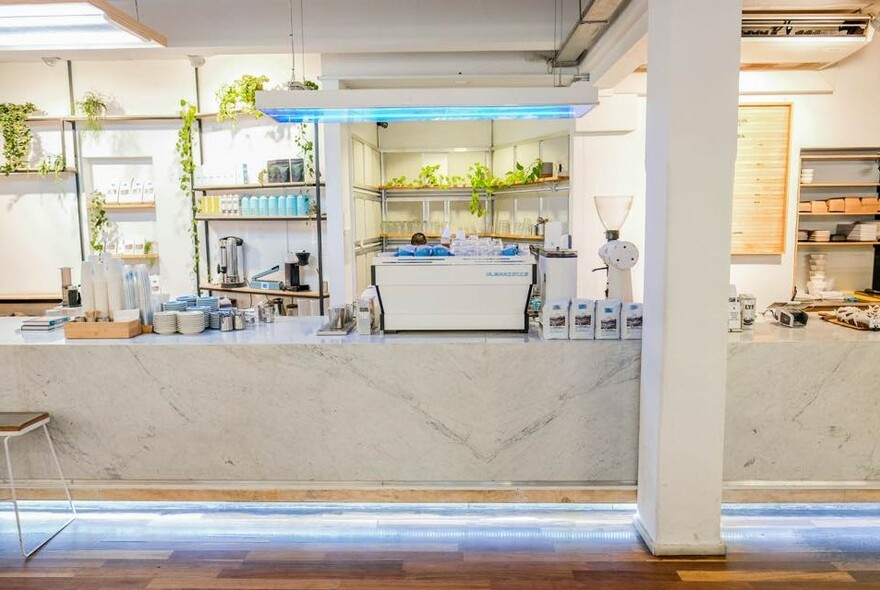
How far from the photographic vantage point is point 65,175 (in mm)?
6582

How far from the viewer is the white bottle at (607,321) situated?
3154 mm

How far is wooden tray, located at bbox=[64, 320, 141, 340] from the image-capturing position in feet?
10.7

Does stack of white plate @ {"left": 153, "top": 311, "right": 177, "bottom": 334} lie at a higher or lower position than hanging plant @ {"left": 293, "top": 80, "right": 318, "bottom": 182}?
lower

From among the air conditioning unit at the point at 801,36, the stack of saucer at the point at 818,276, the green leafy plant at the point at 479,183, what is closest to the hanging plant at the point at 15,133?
the green leafy plant at the point at 479,183

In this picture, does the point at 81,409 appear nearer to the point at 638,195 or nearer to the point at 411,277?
the point at 411,277

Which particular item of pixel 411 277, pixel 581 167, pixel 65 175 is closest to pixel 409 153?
pixel 581 167

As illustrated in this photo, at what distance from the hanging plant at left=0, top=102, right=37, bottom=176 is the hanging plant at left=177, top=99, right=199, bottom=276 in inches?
61.7

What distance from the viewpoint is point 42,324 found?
352cm

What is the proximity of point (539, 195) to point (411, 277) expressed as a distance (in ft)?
12.2

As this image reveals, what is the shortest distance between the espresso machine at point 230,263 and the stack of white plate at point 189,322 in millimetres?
2886

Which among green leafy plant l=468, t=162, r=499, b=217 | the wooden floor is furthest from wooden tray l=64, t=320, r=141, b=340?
green leafy plant l=468, t=162, r=499, b=217

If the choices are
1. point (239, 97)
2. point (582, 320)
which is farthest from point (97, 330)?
point (239, 97)

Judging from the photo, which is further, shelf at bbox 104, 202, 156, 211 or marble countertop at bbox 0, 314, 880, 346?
shelf at bbox 104, 202, 156, 211

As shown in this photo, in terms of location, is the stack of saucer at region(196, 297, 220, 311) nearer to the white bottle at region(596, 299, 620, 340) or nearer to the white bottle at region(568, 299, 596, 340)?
the white bottle at region(568, 299, 596, 340)
